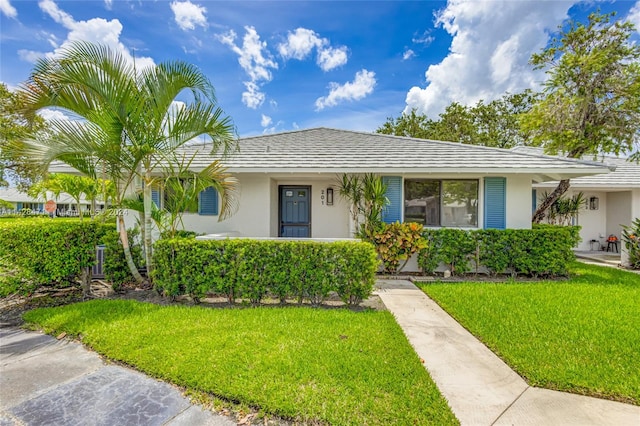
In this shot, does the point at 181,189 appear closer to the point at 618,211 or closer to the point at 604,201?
the point at 618,211

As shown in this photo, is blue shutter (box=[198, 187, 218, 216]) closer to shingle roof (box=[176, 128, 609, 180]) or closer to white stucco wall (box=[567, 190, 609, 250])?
shingle roof (box=[176, 128, 609, 180])

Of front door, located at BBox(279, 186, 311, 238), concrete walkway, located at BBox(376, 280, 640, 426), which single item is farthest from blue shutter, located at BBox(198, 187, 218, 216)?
concrete walkway, located at BBox(376, 280, 640, 426)

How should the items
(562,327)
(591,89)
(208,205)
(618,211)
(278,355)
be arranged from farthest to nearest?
(618,211) < (591,89) < (208,205) < (562,327) < (278,355)

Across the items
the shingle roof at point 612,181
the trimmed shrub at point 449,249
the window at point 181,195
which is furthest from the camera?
the shingle roof at point 612,181

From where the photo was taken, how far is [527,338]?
155 inches

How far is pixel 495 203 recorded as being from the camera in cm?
806

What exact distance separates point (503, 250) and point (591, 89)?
281 inches

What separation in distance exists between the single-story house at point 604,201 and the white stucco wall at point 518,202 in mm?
4755

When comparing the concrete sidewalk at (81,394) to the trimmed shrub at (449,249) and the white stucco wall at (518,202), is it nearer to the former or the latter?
the trimmed shrub at (449,249)

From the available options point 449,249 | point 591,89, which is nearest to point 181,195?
point 449,249

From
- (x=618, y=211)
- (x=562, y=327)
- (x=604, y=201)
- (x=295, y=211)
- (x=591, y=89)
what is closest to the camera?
(x=562, y=327)

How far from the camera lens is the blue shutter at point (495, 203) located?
804 centimetres

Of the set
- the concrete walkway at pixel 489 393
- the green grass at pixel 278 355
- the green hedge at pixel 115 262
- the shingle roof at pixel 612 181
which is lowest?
the concrete walkway at pixel 489 393

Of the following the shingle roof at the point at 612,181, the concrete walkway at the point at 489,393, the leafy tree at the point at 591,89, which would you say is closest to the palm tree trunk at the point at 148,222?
the concrete walkway at the point at 489,393
